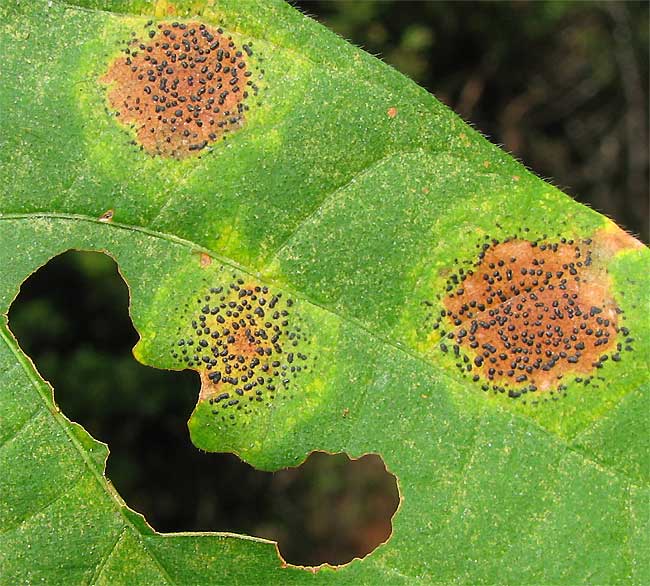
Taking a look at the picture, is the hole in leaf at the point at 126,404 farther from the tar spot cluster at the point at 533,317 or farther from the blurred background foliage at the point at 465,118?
the tar spot cluster at the point at 533,317

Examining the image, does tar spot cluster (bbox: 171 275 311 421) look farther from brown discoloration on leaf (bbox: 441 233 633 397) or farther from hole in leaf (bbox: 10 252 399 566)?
hole in leaf (bbox: 10 252 399 566)

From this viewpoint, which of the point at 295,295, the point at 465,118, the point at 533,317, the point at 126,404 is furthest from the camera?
the point at 465,118

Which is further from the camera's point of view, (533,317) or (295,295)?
(533,317)

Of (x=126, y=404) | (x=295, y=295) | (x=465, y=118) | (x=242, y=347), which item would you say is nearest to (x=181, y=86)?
(x=295, y=295)

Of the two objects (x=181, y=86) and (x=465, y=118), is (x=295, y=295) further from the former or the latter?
(x=465, y=118)

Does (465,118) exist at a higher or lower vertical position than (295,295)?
lower

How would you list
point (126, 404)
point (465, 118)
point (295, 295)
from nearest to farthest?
point (295, 295) → point (126, 404) → point (465, 118)

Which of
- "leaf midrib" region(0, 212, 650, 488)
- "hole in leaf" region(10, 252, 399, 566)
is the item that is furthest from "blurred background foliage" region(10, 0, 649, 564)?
"leaf midrib" region(0, 212, 650, 488)
